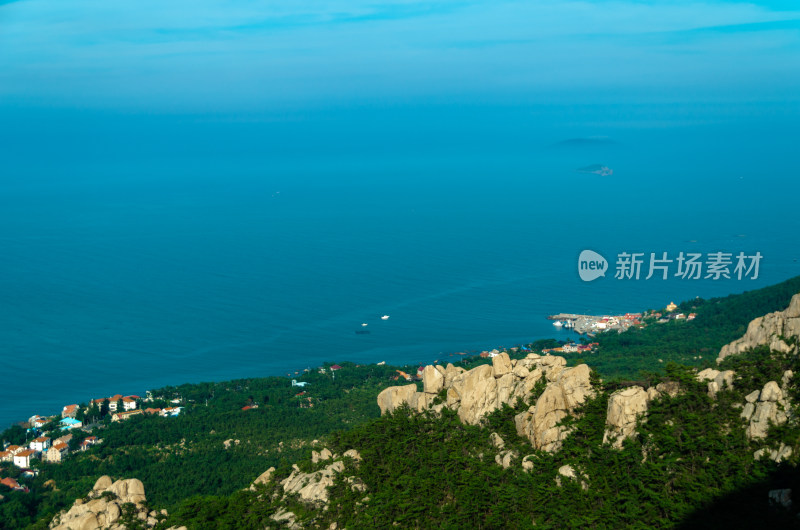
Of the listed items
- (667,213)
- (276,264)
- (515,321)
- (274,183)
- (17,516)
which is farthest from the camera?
(274,183)

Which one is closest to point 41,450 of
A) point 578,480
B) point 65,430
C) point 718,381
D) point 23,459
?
point 23,459

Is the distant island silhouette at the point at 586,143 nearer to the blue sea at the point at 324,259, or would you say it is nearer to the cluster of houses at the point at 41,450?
the blue sea at the point at 324,259

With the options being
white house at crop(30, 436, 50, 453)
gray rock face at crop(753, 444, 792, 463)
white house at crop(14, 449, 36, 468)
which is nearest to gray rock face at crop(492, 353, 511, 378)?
gray rock face at crop(753, 444, 792, 463)

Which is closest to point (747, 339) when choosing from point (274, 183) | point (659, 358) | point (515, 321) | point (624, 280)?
point (659, 358)

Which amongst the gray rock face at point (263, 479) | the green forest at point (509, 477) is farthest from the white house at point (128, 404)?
the gray rock face at point (263, 479)

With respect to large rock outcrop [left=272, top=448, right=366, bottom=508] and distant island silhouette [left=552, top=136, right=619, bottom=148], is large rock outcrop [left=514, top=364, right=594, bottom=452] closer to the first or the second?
large rock outcrop [left=272, top=448, right=366, bottom=508]

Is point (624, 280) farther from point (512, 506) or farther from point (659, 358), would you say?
point (512, 506)
